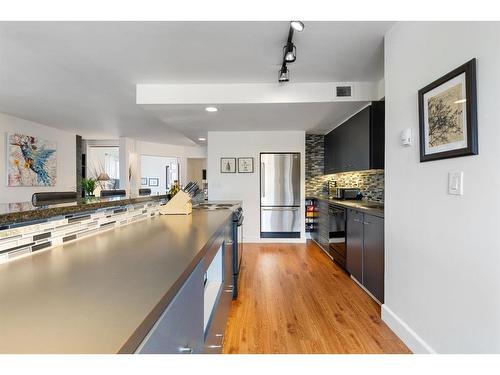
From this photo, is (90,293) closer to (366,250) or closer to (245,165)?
(366,250)

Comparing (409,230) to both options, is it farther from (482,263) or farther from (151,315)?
(151,315)

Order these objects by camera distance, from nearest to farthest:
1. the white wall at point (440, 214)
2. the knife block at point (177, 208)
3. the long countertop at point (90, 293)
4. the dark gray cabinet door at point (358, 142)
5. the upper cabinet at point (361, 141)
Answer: the long countertop at point (90, 293) < the white wall at point (440, 214) < the knife block at point (177, 208) < the upper cabinet at point (361, 141) < the dark gray cabinet door at point (358, 142)

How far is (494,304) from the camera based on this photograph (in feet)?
3.72

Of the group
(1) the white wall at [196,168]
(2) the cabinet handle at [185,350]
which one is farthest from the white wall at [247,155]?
(1) the white wall at [196,168]

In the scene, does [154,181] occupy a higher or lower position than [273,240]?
higher

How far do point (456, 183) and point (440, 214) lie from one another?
218mm

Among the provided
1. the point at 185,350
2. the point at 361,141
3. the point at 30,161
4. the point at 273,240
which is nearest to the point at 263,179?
the point at 273,240

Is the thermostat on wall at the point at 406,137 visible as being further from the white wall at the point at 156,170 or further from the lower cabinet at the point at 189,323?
the white wall at the point at 156,170

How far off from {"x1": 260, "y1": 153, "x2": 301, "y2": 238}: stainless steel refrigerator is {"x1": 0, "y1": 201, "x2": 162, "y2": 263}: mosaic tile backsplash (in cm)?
333

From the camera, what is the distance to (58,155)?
568 cm

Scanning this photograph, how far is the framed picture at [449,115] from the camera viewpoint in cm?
122

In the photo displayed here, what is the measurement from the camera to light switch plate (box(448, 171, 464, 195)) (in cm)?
129
